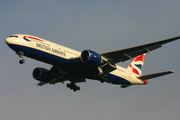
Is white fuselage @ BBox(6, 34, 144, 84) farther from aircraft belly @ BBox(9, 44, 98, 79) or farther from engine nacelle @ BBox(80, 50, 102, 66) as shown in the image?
engine nacelle @ BBox(80, 50, 102, 66)

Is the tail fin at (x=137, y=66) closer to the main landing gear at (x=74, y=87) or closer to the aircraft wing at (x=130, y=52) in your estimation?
the main landing gear at (x=74, y=87)

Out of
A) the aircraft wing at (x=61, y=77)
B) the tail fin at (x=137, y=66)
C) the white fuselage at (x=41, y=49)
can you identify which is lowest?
the aircraft wing at (x=61, y=77)

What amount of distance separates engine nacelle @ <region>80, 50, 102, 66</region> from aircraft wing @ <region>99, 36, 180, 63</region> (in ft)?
4.97

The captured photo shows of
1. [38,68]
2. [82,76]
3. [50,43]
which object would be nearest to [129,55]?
[82,76]

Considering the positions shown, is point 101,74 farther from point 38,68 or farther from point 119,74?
point 38,68

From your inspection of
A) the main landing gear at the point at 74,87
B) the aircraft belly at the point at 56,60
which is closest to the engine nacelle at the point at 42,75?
the main landing gear at the point at 74,87

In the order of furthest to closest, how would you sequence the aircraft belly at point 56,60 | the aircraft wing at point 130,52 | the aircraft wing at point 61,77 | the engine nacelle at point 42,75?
1. the engine nacelle at point 42,75
2. the aircraft wing at point 61,77
3. the aircraft wing at point 130,52
4. the aircraft belly at point 56,60

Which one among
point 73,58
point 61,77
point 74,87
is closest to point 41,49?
point 73,58

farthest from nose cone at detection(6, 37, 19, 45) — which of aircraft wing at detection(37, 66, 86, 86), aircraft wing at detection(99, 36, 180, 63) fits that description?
aircraft wing at detection(99, 36, 180, 63)

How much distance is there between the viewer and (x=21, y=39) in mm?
26938

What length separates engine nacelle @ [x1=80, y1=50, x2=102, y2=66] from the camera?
27308 mm

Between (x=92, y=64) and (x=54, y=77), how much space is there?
8026 millimetres

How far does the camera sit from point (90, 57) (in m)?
27.3

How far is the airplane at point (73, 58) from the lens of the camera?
26922 millimetres
